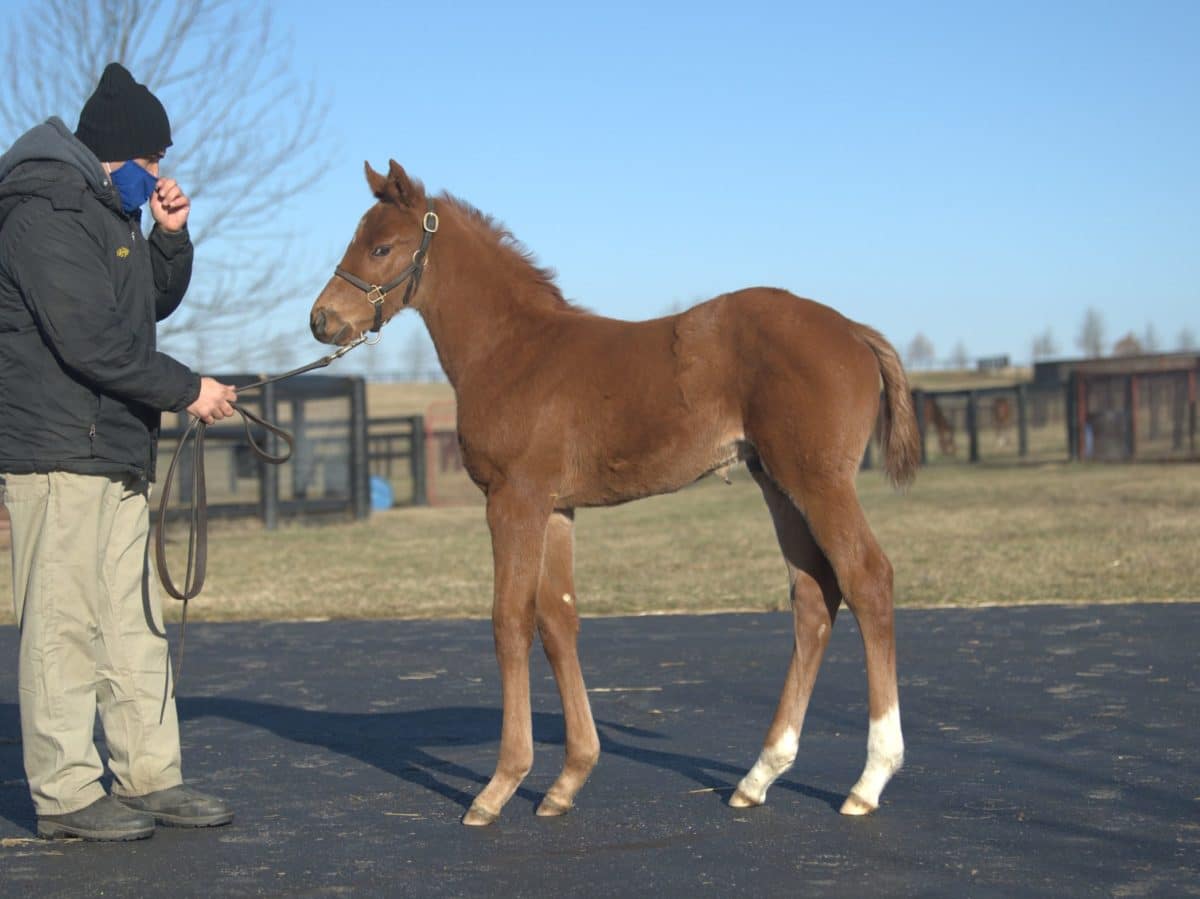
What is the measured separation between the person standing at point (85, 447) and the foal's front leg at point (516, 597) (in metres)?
1.12

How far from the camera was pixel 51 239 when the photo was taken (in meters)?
5.18

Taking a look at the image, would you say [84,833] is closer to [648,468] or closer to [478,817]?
[478,817]

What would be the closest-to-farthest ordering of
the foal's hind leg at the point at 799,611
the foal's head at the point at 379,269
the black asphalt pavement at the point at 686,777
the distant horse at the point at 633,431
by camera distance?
the black asphalt pavement at the point at 686,777 < the distant horse at the point at 633,431 < the foal's hind leg at the point at 799,611 < the foal's head at the point at 379,269

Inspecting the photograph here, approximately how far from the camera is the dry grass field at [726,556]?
498 inches

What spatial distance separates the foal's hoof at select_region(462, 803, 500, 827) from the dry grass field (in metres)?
6.15

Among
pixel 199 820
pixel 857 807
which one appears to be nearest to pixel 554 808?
pixel 857 807

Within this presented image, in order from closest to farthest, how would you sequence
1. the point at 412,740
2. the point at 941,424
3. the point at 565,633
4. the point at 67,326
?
the point at 67,326 < the point at 565,633 < the point at 412,740 < the point at 941,424

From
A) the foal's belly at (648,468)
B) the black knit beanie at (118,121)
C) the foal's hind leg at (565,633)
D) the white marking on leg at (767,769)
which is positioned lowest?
the white marking on leg at (767,769)

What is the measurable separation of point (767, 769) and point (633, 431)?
4.61 feet

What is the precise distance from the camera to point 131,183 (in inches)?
219

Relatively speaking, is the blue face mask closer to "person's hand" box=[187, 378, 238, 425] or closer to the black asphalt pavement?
"person's hand" box=[187, 378, 238, 425]

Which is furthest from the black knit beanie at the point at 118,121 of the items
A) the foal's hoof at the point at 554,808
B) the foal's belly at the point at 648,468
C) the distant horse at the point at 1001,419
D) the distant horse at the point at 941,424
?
the distant horse at the point at 1001,419

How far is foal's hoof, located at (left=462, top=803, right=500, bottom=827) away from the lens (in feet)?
17.7

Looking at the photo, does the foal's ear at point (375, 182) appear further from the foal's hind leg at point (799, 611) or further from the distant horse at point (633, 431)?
the foal's hind leg at point (799, 611)
